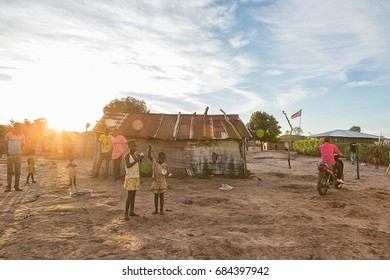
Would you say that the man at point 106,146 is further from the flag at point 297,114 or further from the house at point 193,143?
the flag at point 297,114

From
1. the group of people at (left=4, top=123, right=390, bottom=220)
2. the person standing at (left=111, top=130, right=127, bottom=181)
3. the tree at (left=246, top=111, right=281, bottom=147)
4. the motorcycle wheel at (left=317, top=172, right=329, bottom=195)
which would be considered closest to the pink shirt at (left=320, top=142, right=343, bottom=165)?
the group of people at (left=4, top=123, right=390, bottom=220)

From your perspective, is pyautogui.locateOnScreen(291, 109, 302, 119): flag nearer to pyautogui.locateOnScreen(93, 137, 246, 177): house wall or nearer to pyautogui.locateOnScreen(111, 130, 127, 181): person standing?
pyautogui.locateOnScreen(93, 137, 246, 177): house wall

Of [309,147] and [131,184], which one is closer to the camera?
[131,184]

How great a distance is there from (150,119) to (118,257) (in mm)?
11310

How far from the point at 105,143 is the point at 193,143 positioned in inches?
172

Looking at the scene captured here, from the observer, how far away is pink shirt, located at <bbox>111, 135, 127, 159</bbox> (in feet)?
38.9

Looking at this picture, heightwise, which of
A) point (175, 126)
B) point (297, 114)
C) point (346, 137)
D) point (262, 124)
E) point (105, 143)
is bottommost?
point (105, 143)

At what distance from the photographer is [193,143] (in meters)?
13.4

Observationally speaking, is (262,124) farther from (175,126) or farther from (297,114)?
(175,126)

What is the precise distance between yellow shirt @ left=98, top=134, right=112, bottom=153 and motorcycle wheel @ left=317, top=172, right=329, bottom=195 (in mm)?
9212

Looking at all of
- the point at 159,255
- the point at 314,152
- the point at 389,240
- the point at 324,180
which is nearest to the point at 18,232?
the point at 159,255

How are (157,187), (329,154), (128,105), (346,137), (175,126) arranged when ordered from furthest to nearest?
1. (128,105)
2. (346,137)
3. (175,126)
4. (329,154)
5. (157,187)

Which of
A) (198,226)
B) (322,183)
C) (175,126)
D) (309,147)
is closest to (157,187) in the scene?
(198,226)

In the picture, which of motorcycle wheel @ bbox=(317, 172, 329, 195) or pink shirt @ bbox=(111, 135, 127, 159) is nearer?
motorcycle wheel @ bbox=(317, 172, 329, 195)
